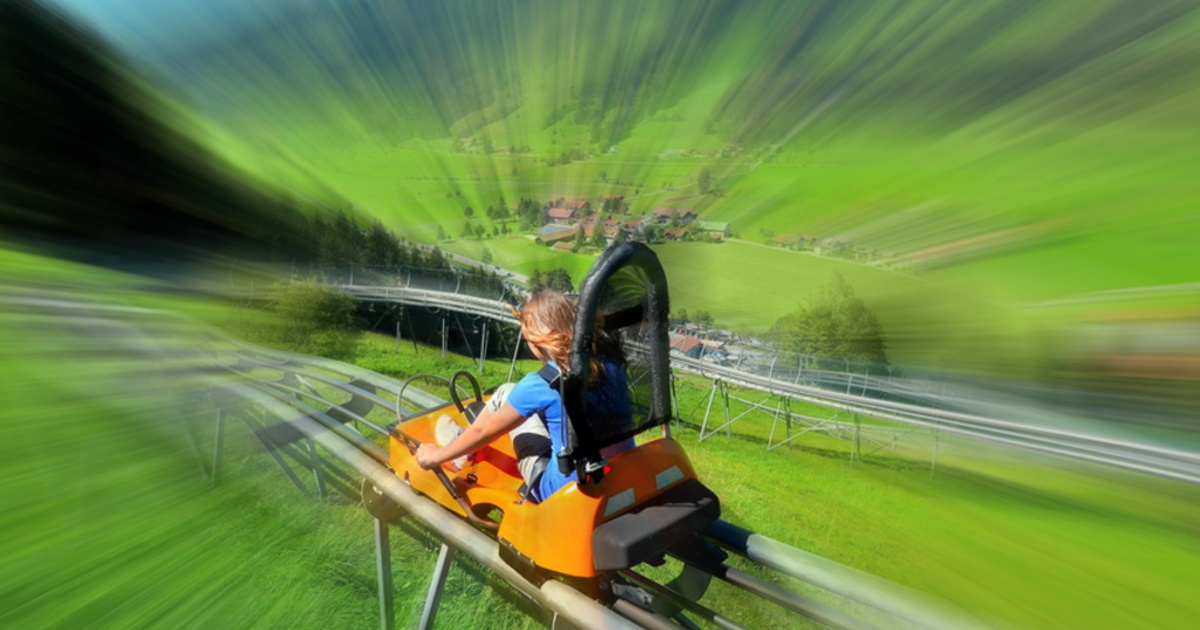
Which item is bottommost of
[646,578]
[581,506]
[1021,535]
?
[646,578]

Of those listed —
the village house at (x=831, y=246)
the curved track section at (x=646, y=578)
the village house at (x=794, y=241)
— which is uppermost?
the village house at (x=794, y=241)

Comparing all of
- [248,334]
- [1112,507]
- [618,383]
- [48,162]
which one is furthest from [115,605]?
[48,162]

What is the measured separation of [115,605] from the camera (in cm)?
113

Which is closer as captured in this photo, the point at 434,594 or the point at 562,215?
the point at 434,594

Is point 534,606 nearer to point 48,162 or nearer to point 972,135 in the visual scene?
point 972,135

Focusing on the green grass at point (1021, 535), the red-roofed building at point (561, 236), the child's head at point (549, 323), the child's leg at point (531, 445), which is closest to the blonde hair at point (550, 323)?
the child's head at point (549, 323)

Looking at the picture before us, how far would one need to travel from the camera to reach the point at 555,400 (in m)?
0.98

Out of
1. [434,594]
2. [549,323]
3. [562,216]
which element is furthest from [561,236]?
[434,594]

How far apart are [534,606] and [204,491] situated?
4.02 feet

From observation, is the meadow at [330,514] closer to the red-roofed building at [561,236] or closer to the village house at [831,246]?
the village house at [831,246]

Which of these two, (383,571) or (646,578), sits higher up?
(646,578)

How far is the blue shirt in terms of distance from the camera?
0.90 m

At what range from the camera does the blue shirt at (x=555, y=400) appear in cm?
90

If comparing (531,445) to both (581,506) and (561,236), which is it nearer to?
(581,506)
